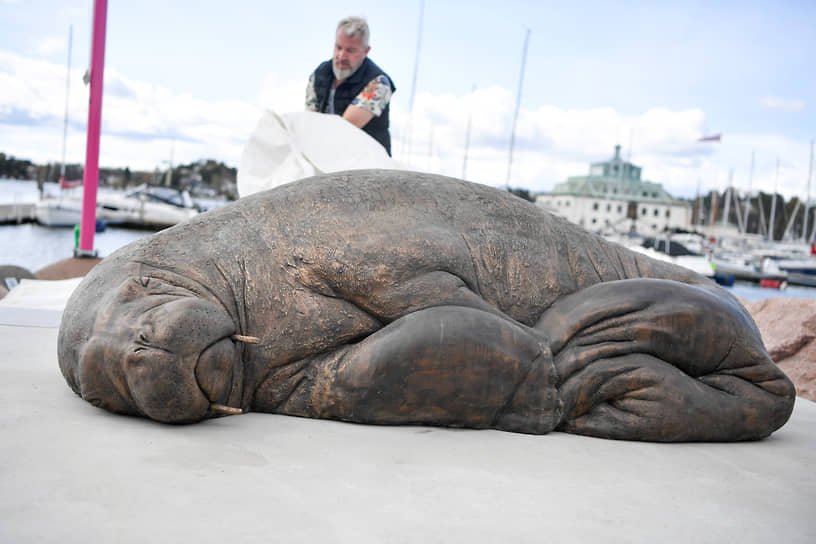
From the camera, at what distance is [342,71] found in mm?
5465

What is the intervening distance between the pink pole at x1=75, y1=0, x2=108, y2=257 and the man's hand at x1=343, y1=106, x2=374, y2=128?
431 centimetres

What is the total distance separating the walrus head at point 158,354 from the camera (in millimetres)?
2480

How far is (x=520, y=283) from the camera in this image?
3.16m

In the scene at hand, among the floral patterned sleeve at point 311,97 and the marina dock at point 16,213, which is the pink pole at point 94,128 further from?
the marina dock at point 16,213

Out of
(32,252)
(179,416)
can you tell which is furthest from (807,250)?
(179,416)

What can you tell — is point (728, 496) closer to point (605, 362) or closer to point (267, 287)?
point (605, 362)

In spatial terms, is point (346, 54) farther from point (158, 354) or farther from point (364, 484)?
point (364, 484)

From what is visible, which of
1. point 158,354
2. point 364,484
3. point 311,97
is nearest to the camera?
point 364,484

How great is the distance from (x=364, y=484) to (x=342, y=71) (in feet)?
13.3

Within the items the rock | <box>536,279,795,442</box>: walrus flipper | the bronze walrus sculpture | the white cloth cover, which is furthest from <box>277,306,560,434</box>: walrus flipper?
the rock

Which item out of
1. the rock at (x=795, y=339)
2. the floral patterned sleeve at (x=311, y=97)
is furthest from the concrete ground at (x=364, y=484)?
→ the floral patterned sleeve at (x=311, y=97)

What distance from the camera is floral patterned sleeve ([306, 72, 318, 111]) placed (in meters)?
5.80

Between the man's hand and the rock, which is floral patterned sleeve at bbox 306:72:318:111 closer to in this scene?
the man's hand

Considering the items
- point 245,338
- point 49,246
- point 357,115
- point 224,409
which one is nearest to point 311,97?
point 357,115
